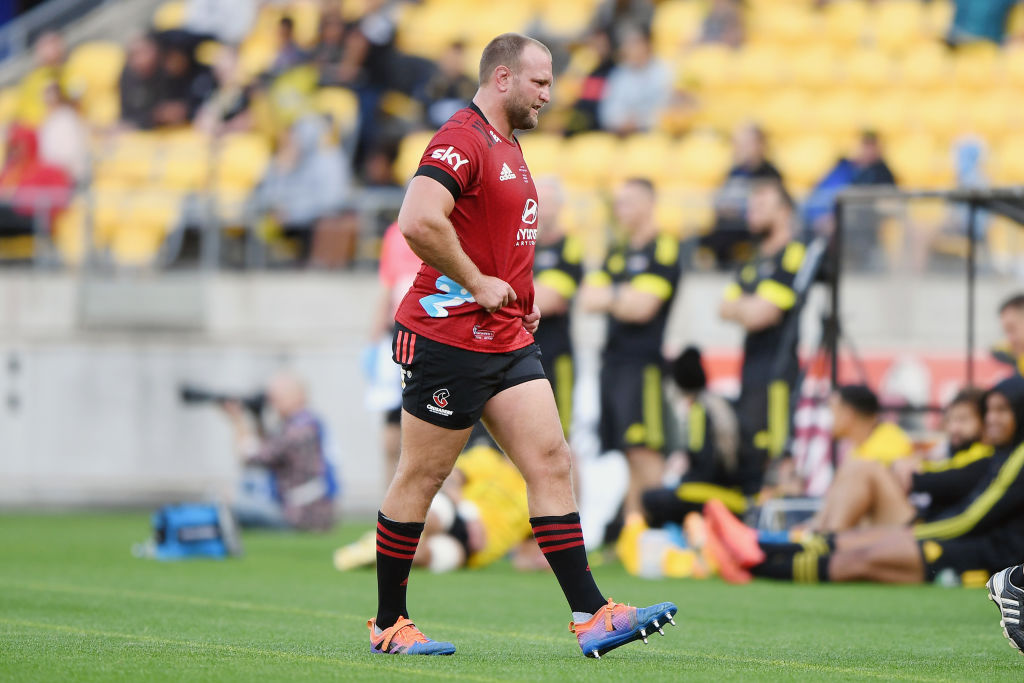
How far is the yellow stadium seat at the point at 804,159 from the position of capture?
17.0m

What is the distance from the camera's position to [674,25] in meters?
19.7

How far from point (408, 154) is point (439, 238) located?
11836mm

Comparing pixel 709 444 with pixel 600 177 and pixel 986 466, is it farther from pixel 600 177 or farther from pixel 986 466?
pixel 600 177

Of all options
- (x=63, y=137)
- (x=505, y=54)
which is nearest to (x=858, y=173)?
(x=63, y=137)

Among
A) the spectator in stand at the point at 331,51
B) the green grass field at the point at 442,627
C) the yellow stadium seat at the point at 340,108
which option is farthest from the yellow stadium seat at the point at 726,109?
the green grass field at the point at 442,627

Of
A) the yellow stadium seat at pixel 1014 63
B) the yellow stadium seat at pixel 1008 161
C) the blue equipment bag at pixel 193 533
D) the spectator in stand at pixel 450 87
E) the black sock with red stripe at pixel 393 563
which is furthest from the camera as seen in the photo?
the yellow stadium seat at pixel 1014 63

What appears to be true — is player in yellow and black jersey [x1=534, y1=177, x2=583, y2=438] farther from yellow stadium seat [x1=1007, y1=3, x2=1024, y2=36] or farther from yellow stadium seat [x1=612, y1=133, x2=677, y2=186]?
yellow stadium seat [x1=1007, y1=3, x2=1024, y2=36]

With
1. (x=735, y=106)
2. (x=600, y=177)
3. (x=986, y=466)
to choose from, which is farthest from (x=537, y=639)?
(x=735, y=106)

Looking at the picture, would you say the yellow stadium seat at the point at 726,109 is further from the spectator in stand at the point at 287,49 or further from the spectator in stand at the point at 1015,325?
the spectator in stand at the point at 1015,325

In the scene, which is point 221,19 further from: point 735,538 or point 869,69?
point 735,538

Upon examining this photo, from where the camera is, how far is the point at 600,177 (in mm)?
17281

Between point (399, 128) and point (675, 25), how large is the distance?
13.1 ft

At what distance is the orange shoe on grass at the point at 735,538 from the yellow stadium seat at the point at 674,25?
1058cm

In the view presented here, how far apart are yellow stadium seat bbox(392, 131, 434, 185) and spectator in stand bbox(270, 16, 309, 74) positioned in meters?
2.01
